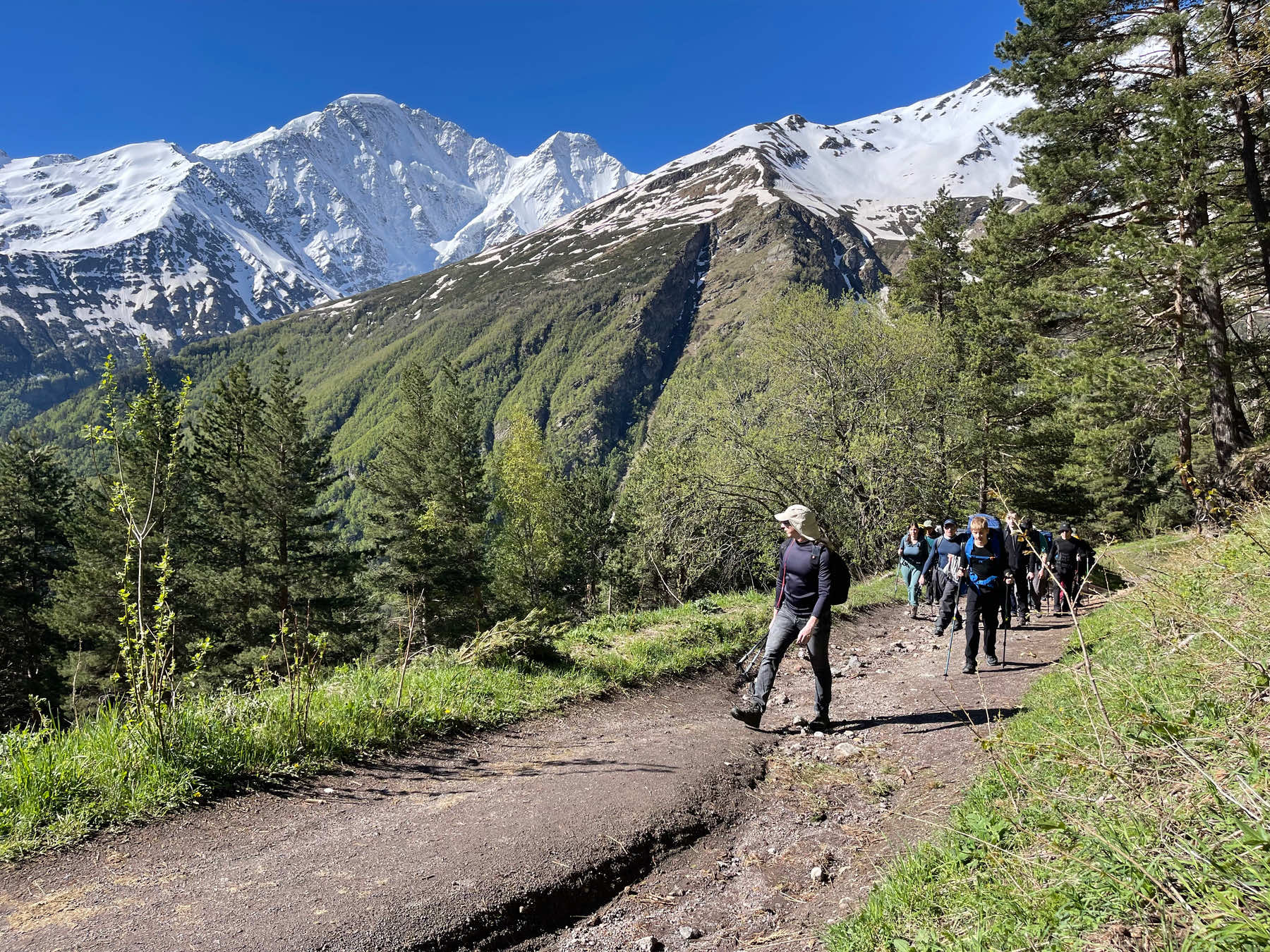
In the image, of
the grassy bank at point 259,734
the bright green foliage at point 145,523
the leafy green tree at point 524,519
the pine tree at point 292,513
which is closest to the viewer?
the grassy bank at point 259,734

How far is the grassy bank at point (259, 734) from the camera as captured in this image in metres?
4.06

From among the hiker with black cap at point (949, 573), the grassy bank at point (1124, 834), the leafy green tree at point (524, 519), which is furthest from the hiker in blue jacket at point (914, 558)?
the leafy green tree at point (524, 519)

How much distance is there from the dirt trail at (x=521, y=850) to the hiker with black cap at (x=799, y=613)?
0.35 meters

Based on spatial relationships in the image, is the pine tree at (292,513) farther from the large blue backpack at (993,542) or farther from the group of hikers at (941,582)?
the large blue backpack at (993,542)

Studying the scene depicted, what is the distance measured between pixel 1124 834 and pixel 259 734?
563 cm

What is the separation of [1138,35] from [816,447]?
11593mm

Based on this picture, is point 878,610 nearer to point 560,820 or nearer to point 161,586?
point 560,820

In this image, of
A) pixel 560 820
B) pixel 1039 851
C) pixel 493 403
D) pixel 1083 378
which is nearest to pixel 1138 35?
pixel 1083 378

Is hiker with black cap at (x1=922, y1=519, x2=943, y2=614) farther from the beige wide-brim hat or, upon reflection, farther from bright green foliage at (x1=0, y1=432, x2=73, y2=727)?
bright green foliage at (x1=0, y1=432, x2=73, y2=727)

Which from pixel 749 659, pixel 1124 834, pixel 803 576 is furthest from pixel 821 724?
pixel 1124 834

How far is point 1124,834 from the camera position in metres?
2.55

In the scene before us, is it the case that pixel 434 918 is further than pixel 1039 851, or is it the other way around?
pixel 434 918

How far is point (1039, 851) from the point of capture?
9.98 feet

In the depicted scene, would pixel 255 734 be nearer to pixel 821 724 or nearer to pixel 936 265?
pixel 821 724
